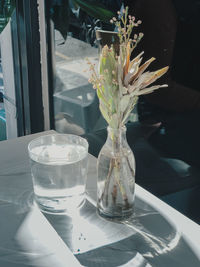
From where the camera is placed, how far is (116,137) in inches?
31.5

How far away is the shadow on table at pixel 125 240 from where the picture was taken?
0.75 m

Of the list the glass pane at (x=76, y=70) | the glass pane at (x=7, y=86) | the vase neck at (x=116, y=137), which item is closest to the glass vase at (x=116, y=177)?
the vase neck at (x=116, y=137)

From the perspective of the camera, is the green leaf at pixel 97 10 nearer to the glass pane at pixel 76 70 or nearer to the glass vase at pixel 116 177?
the glass pane at pixel 76 70

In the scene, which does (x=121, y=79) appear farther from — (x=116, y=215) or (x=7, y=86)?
(x=7, y=86)

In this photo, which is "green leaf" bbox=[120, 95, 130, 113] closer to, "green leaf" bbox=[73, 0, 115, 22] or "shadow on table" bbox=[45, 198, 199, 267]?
"shadow on table" bbox=[45, 198, 199, 267]

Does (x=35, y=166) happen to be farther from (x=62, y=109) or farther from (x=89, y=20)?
(x=62, y=109)

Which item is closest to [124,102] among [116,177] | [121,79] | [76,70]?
[121,79]

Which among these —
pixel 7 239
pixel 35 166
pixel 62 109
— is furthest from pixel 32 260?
pixel 62 109

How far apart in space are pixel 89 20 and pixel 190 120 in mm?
611

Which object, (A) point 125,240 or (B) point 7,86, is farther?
(B) point 7,86

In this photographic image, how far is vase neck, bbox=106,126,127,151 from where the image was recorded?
0.79m

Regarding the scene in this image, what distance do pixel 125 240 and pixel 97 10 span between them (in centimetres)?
85

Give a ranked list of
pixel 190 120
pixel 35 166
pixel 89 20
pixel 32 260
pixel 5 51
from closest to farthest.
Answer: pixel 32 260 < pixel 35 166 < pixel 190 120 < pixel 89 20 < pixel 5 51

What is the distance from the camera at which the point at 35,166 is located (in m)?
0.87
